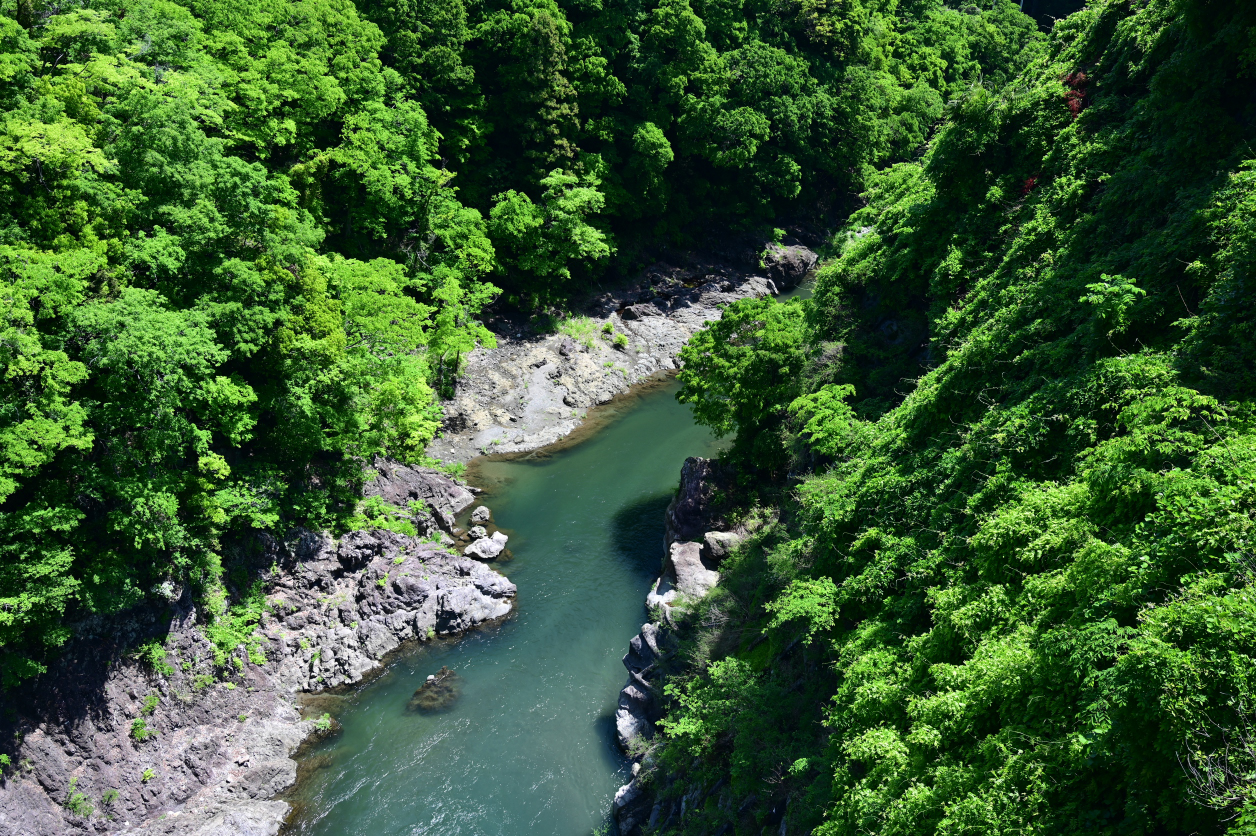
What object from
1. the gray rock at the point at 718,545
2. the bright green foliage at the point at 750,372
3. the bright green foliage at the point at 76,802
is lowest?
the bright green foliage at the point at 76,802

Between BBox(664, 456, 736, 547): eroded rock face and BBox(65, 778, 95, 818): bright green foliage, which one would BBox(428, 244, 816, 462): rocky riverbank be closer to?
BBox(664, 456, 736, 547): eroded rock face

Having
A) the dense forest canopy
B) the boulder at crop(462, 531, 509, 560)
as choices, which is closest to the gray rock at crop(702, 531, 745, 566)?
the boulder at crop(462, 531, 509, 560)

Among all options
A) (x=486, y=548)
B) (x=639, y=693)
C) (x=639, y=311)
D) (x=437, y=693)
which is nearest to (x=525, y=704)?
(x=437, y=693)

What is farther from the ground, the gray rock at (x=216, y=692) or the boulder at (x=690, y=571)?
the boulder at (x=690, y=571)

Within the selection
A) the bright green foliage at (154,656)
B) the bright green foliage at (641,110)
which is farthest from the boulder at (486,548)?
the bright green foliage at (641,110)

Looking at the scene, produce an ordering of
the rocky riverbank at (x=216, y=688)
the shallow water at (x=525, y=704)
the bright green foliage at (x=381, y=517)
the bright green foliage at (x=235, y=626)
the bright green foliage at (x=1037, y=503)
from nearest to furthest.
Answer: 1. the bright green foliage at (x=1037, y=503)
2. the rocky riverbank at (x=216, y=688)
3. the shallow water at (x=525, y=704)
4. the bright green foliage at (x=235, y=626)
5. the bright green foliage at (x=381, y=517)

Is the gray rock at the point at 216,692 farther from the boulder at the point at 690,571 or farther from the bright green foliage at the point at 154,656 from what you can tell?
the boulder at the point at 690,571

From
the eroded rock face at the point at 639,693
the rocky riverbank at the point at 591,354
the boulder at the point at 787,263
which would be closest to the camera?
the eroded rock face at the point at 639,693

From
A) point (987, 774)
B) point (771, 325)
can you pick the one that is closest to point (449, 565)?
point (771, 325)
